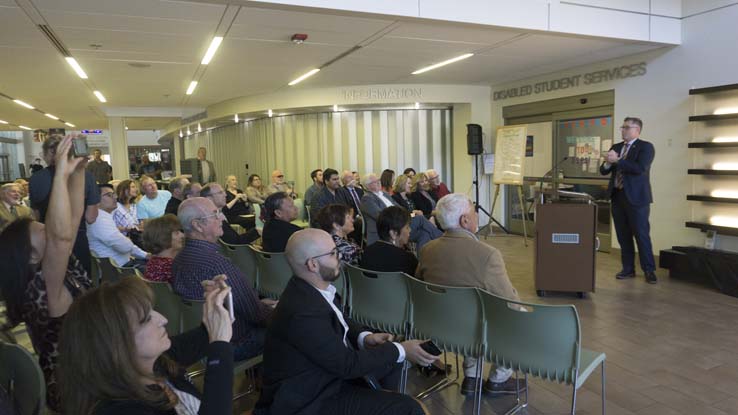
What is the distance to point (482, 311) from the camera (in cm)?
262

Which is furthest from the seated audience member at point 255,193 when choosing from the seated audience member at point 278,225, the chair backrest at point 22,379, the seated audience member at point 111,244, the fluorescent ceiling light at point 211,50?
the chair backrest at point 22,379

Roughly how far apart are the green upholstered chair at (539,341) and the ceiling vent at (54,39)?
5325mm

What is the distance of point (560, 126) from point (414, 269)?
6.30 meters

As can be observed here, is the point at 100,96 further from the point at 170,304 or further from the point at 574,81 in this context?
the point at 170,304

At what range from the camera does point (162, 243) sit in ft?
10.9

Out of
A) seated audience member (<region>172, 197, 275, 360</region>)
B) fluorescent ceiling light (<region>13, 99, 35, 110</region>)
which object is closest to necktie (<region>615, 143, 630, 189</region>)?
seated audience member (<region>172, 197, 275, 360</region>)

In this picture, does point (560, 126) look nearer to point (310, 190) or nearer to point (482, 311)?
point (310, 190)

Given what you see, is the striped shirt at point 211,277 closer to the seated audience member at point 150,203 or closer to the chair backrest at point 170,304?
the chair backrest at point 170,304

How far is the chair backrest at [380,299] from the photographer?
10.0 feet

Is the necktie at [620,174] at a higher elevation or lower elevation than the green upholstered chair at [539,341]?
higher

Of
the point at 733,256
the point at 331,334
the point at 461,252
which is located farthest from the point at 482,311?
the point at 733,256

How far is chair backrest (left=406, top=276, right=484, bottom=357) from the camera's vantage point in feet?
8.70

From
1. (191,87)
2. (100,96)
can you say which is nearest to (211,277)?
(191,87)

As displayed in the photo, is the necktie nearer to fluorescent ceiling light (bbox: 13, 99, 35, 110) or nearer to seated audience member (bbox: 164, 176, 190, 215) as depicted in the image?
seated audience member (bbox: 164, 176, 190, 215)
